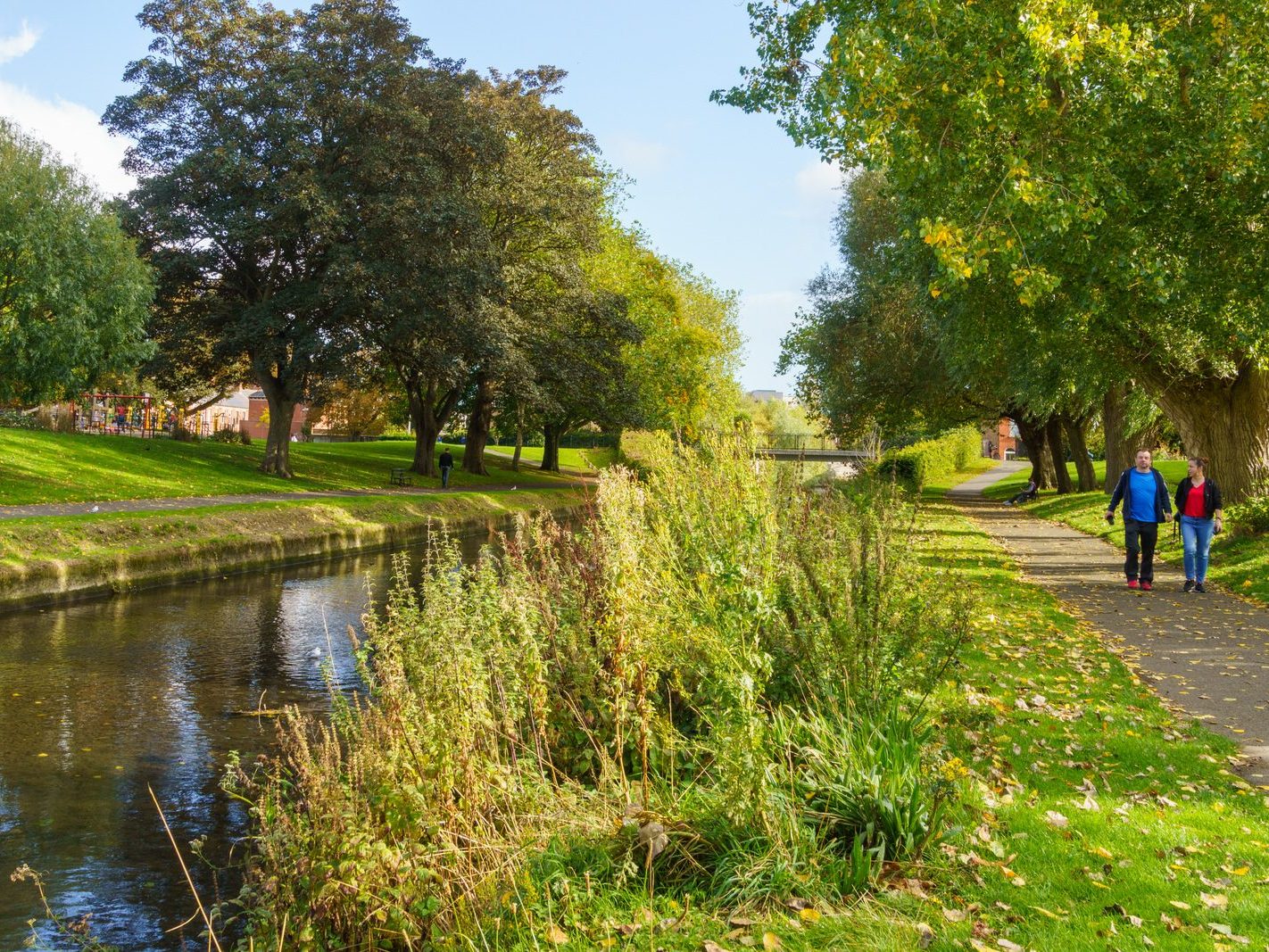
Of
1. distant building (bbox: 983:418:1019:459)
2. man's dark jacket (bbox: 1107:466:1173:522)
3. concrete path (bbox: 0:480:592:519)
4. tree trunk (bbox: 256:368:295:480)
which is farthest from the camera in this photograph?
distant building (bbox: 983:418:1019:459)

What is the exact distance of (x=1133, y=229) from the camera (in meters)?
15.5

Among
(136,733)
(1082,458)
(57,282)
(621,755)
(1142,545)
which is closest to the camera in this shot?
(621,755)

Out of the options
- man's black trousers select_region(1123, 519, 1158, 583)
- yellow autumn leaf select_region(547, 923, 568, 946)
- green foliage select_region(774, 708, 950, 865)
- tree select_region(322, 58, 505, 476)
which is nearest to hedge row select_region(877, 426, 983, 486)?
man's black trousers select_region(1123, 519, 1158, 583)

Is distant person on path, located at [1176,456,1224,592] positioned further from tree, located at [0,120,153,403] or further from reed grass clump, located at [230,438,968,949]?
tree, located at [0,120,153,403]

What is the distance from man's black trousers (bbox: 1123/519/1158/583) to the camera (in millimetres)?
16078

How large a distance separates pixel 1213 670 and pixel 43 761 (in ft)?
34.2

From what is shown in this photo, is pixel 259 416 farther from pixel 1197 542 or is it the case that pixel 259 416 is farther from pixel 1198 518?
pixel 1198 518

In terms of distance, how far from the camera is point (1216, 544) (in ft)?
63.7

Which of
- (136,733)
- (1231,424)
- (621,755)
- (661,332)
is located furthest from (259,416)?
(621,755)

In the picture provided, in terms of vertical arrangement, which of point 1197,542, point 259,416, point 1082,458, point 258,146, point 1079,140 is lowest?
point 1197,542

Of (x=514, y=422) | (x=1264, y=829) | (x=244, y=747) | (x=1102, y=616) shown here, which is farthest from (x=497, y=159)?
(x=1264, y=829)

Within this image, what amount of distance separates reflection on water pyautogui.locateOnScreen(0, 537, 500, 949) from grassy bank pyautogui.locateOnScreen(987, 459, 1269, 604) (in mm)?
13016

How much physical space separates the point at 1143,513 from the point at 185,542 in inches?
675

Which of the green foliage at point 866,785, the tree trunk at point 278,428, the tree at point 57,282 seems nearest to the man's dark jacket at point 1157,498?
the green foliage at point 866,785
